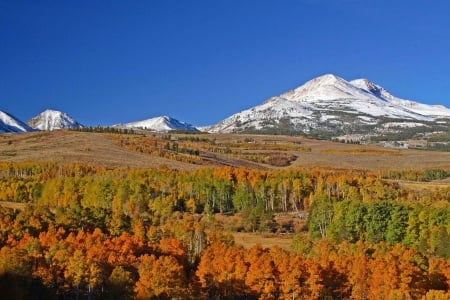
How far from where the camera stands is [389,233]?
162 meters

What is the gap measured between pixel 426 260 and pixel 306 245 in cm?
2686

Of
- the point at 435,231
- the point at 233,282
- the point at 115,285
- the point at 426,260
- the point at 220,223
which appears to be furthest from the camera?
the point at 220,223

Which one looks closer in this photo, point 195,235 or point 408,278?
point 408,278

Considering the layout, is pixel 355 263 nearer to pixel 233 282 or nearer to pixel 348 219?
pixel 233 282

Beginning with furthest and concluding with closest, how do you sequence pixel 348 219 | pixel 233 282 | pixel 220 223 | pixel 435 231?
pixel 220 223, pixel 348 219, pixel 435 231, pixel 233 282

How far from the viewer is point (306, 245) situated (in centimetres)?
13562

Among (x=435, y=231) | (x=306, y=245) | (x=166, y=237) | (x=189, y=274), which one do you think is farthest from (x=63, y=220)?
(x=435, y=231)

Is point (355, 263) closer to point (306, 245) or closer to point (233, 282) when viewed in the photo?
point (233, 282)

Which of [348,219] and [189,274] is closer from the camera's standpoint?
[189,274]

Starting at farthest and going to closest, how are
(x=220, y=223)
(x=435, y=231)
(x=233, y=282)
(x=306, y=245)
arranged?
(x=220, y=223) < (x=435, y=231) < (x=306, y=245) < (x=233, y=282)

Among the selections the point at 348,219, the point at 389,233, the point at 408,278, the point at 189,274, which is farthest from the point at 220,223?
the point at 408,278

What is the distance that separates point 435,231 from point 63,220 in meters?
88.9

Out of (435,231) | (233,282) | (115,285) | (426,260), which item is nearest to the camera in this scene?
(115,285)

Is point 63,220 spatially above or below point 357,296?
above
